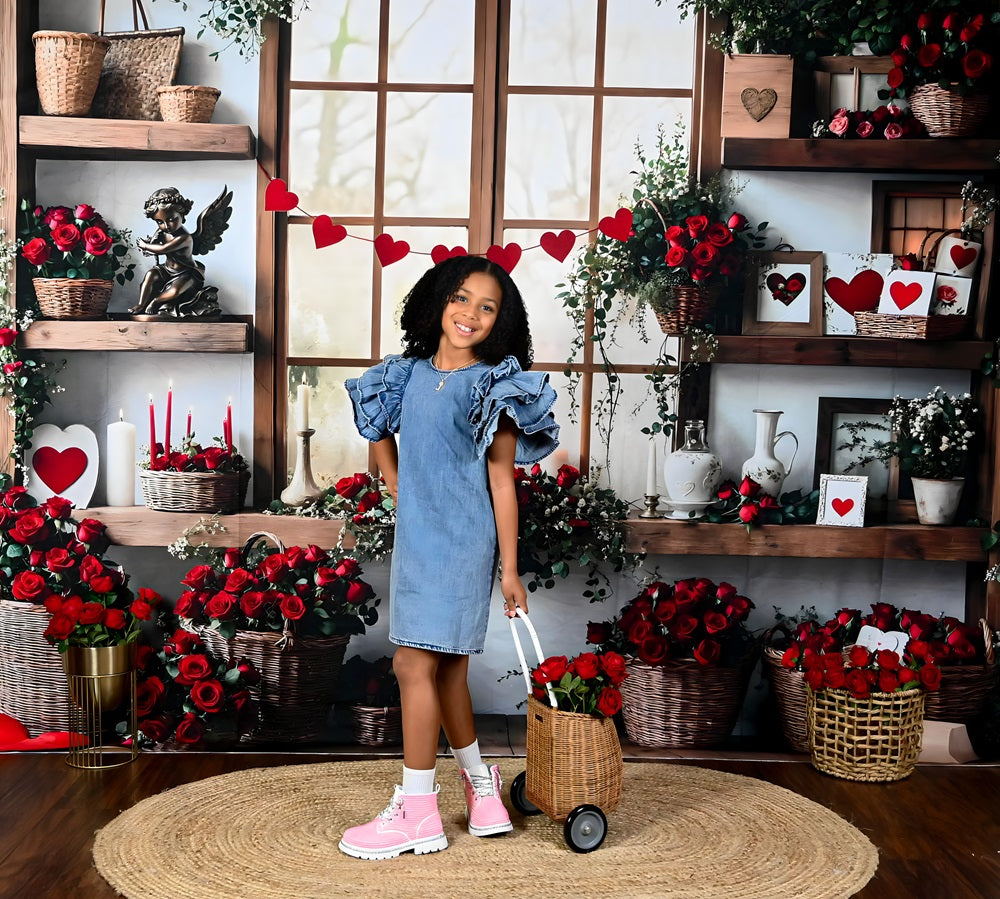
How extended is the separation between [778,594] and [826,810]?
38.0 inches

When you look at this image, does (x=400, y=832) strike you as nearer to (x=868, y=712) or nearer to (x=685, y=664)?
(x=685, y=664)

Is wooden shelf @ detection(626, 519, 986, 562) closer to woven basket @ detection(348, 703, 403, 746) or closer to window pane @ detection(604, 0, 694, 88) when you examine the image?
woven basket @ detection(348, 703, 403, 746)

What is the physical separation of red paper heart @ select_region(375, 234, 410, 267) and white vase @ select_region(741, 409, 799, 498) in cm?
119

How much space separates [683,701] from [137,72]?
2.47 m

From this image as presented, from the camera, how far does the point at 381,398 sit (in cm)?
266

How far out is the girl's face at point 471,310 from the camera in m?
2.54

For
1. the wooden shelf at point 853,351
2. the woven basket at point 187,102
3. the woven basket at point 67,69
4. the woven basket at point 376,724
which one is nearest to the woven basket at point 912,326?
the wooden shelf at point 853,351

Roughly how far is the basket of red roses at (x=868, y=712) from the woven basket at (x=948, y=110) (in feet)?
5.08

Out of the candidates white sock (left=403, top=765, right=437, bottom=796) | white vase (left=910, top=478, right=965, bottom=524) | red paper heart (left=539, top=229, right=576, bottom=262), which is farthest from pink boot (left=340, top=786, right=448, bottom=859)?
white vase (left=910, top=478, right=965, bottom=524)

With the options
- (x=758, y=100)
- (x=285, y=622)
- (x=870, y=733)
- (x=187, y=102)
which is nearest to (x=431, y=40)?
(x=187, y=102)

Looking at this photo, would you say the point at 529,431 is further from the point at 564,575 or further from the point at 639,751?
the point at 639,751

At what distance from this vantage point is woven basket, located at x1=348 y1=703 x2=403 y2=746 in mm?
3266

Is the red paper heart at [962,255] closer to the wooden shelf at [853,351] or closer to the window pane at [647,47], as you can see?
A: the wooden shelf at [853,351]

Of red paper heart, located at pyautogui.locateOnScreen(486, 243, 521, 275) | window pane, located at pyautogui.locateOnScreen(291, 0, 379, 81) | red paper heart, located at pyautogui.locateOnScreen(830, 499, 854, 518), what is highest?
window pane, located at pyautogui.locateOnScreen(291, 0, 379, 81)
